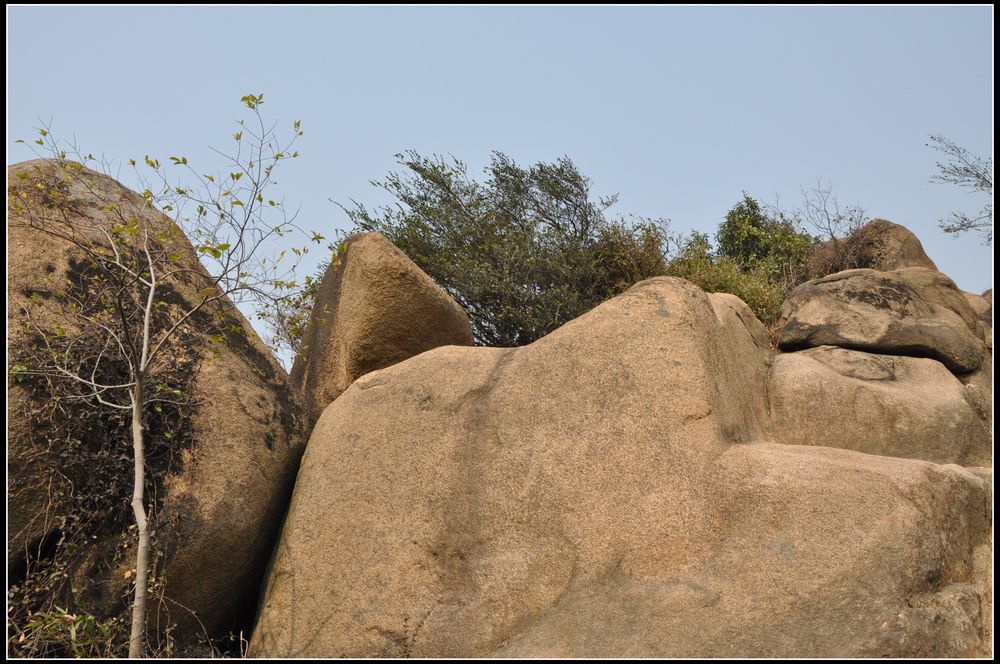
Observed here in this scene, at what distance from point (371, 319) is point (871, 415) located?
5.19m

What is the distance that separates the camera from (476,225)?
18.2 meters

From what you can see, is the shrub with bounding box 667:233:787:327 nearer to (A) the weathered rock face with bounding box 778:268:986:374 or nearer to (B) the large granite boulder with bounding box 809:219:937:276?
(B) the large granite boulder with bounding box 809:219:937:276

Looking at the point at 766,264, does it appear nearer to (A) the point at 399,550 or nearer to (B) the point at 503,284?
(B) the point at 503,284

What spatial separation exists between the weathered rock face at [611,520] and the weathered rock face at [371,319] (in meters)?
1.07

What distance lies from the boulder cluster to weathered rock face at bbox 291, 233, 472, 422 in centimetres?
3

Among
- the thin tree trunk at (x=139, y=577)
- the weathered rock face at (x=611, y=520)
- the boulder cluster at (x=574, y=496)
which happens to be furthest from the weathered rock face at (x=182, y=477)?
the thin tree trunk at (x=139, y=577)

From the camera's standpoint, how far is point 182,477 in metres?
7.72

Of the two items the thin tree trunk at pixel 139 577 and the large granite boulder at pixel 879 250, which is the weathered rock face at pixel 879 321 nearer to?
the large granite boulder at pixel 879 250

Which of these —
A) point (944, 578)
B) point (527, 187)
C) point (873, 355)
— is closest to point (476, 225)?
point (527, 187)

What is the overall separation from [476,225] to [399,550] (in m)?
11.5

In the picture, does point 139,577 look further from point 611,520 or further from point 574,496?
point 611,520

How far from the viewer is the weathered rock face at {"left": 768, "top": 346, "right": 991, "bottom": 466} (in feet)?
29.1

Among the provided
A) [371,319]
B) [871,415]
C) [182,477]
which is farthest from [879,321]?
[182,477]

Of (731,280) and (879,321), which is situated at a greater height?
(731,280)
